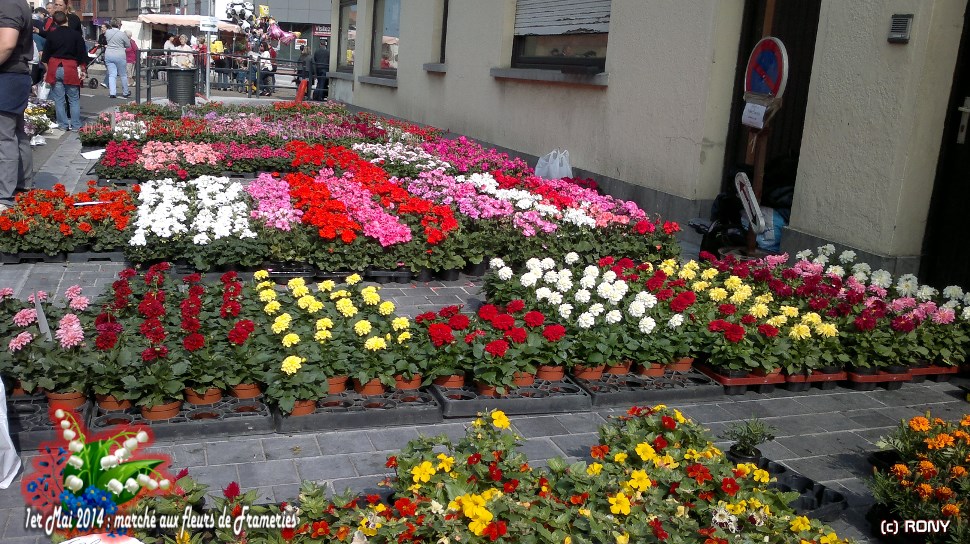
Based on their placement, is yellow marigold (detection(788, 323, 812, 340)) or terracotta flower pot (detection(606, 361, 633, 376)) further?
yellow marigold (detection(788, 323, 812, 340))

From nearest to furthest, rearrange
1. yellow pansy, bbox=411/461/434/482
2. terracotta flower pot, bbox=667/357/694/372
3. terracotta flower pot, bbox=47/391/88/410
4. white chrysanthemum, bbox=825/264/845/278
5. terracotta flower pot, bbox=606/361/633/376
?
1. yellow pansy, bbox=411/461/434/482
2. terracotta flower pot, bbox=47/391/88/410
3. terracotta flower pot, bbox=606/361/633/376
4. terracotta flower pot, bbox=667/357/694/372
5. white chrysanthemum, bbox=825/264/845/278

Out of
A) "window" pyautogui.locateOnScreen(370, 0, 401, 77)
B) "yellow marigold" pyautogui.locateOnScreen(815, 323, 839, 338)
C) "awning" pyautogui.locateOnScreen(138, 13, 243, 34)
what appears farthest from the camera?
"awning" pyautogui.locateOnScreen(138, 13, 243, 34)

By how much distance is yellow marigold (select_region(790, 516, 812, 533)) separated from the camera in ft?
10.2

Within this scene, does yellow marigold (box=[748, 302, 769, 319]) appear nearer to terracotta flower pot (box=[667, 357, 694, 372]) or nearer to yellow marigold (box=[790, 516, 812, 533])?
terracotta flower pot (box=[667, 357, 694, 372])

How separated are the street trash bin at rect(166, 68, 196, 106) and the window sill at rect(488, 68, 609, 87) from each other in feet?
26.7

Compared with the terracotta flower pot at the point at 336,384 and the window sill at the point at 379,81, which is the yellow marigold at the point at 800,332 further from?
the window sill at the point at 379,81

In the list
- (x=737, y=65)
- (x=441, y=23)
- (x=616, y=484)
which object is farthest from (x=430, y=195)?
(x=441, y=23)

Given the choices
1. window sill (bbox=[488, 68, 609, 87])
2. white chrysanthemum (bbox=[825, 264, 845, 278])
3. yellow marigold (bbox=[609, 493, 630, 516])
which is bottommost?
yellow marigold (bbox=[609, 493, 630, 516])

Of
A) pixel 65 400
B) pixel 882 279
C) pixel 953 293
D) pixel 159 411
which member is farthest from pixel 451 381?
pixel 953 293

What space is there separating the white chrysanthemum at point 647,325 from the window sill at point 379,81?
13.9m

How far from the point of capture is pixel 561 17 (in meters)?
11.9

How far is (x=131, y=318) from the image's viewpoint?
15.5ft

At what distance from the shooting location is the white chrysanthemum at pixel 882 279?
20.4 feet

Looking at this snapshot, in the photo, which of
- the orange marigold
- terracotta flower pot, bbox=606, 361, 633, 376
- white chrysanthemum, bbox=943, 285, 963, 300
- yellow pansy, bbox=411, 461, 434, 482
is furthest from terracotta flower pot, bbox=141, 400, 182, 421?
white chrysanthemum, bbox=943, 285, 963, 300
